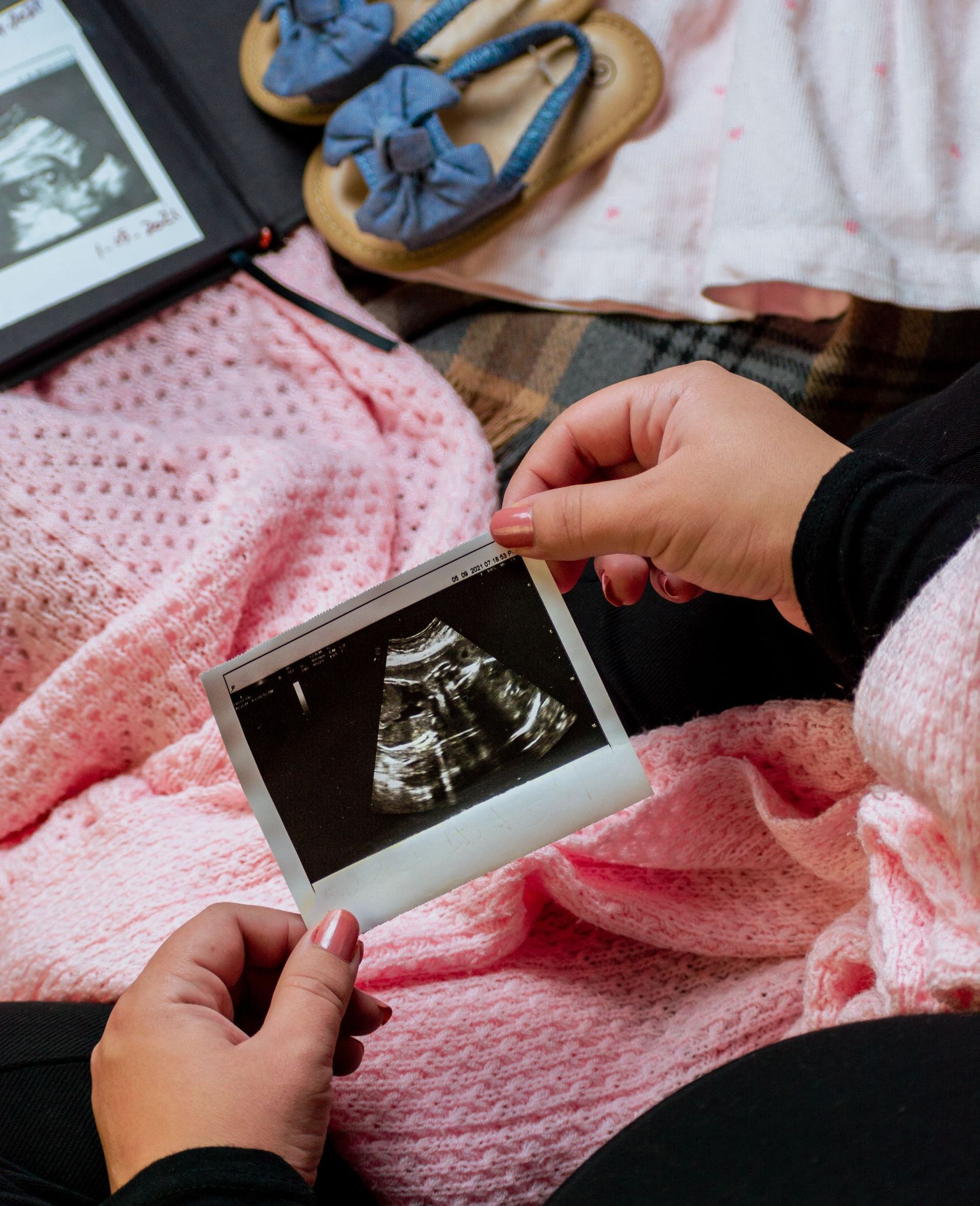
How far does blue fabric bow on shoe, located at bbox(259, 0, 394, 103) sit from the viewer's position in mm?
878

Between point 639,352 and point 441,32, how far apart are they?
40cm

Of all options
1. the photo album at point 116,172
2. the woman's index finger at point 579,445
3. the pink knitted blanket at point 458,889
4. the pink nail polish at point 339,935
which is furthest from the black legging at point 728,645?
the photo album at point 116,172

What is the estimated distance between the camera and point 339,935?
21.1 inches

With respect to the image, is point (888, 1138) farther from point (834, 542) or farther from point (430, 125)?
point (430, 125)

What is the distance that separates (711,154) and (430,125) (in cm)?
29

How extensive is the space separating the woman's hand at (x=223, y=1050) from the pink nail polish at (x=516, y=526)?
0.84 feet

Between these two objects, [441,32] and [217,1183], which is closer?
[217,1183]

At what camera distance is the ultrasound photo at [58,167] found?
0.89 meters

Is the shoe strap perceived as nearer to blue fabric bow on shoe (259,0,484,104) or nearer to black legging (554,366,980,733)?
blue fabric bow on shoe (259,0,484,104)

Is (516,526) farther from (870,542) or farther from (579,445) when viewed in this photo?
(870,542)

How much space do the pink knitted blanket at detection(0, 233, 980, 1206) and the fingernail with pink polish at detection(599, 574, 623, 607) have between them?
0.11m

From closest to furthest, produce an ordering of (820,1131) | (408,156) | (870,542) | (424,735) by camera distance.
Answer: (820,1131) → (870,542) → (424,735) → (408,156)

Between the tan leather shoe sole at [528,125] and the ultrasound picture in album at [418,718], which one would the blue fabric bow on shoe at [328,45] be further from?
the ultrasound picture in album at [418,718]

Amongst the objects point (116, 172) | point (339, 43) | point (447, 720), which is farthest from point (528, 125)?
point (447, 720)
